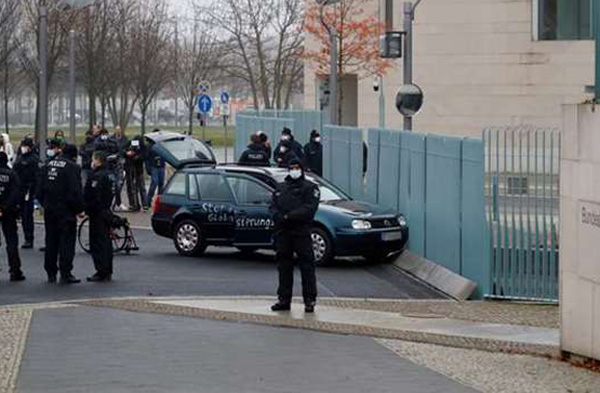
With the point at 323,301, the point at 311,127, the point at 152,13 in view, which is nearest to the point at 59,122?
the point at 152,13

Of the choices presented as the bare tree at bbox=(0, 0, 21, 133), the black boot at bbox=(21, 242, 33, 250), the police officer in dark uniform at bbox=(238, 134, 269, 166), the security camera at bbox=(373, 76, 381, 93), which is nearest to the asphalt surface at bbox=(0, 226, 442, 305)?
the black boot at bbox=(21, 242, 33, 250)

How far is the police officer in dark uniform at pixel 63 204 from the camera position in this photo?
719 inches

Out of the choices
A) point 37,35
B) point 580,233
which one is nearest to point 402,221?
point 580,233

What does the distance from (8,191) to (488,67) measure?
37449 mm

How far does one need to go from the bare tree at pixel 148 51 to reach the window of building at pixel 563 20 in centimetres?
1541

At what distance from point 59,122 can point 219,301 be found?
280 ft

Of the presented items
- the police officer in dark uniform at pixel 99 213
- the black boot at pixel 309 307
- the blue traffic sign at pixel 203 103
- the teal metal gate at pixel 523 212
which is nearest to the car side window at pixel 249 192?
the police officer in dark uniform at pixel 99 213

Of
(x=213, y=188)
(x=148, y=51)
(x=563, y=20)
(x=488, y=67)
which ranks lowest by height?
(x=213, y=188)

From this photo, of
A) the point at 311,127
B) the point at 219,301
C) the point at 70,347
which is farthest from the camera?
the point at 311,127

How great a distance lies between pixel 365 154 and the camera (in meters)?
26.0

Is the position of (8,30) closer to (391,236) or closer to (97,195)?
(391,236)

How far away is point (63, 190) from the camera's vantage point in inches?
717

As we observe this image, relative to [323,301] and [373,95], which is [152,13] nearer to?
[373,95]

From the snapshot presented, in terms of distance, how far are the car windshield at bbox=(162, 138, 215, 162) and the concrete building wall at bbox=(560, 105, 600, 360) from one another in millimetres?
17859
